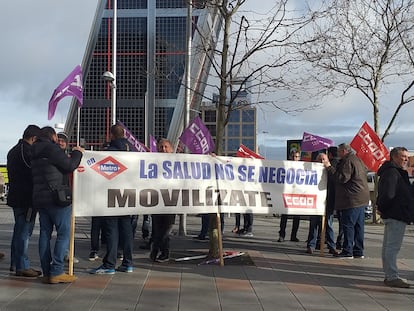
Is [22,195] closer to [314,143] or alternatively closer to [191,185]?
[191,185]

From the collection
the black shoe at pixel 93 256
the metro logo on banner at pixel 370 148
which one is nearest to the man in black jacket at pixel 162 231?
the black shoe at pixel 93 256

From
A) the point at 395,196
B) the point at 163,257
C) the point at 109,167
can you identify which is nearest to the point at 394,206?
the point at 395,196

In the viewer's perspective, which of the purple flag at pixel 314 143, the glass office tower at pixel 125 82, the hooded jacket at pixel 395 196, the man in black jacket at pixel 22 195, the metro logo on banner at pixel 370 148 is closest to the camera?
the hooded jacket at pixel 395 196

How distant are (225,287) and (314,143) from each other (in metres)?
8.04

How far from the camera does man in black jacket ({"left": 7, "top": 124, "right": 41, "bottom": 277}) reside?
7.04 m

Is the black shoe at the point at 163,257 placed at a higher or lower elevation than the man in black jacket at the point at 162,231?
lower

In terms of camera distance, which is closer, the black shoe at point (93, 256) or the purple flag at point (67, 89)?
the purple flag at point (67, 89)

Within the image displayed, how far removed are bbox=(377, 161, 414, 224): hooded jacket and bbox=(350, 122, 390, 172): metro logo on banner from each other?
11.7 feet

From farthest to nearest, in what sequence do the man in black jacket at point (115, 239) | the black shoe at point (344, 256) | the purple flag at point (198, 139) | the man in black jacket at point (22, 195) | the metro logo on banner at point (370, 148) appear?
the metro logo on banner at point (370, 148), the purple flag at point (198, 139), the black shoe at point (344, 256), the man in black jacket at point (115, 239), the man in black jacket at point (22, 195)

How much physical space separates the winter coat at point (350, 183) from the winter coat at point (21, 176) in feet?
17.2

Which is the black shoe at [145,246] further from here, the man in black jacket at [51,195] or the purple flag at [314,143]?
the purple flag at [314,143]

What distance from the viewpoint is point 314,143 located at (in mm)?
14008

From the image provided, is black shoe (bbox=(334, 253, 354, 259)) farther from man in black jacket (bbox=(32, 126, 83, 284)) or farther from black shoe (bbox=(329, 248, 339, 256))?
man in black jacket (bbox=(32, 126, 83, 284))

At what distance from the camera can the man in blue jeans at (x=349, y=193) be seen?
360 inches
